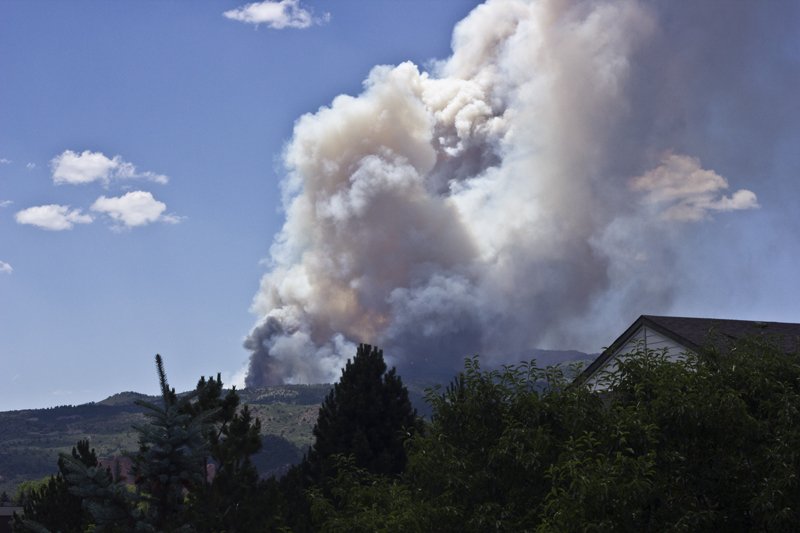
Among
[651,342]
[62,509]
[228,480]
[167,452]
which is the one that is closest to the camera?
[167,452]

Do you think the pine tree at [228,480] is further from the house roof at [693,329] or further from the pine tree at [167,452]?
the house roof at [693,329]

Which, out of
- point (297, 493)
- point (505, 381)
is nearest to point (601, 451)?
point (505, 381)

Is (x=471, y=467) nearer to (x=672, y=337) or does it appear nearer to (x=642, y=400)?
(x=642, y=400)

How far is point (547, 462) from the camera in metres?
27.0

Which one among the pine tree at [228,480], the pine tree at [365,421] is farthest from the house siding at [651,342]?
the pine tree at [228,480]

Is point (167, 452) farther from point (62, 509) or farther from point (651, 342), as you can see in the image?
point (651, 342)

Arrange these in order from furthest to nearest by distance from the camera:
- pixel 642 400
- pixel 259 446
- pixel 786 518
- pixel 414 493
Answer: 1. pixel 259 446
2. pixel 414 493
3. pixel 642 400
4. pixel 786 518

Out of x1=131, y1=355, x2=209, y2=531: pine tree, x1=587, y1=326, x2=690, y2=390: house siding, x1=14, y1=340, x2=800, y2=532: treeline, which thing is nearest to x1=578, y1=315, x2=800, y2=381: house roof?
x1=587, y1=326, x2=690, y2=390: house siding

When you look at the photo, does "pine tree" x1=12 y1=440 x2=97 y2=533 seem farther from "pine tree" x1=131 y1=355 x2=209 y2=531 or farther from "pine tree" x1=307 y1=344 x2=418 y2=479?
"pine tree" x1=131 y1=355 x2=209 y2=531

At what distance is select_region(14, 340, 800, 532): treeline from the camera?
22000 millimetres

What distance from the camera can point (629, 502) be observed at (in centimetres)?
2344

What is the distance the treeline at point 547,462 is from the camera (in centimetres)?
2200

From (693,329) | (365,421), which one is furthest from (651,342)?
(365,421)

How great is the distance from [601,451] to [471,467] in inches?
151
